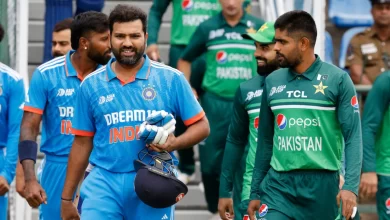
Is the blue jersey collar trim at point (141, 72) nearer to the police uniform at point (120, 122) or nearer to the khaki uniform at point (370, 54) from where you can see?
the police uniform at point (120, 122)

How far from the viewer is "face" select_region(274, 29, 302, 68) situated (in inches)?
346

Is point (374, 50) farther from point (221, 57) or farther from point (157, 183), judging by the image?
point (157, 183)

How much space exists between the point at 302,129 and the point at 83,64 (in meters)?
2.20

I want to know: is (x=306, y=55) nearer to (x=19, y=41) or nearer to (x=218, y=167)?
(x=218, y=167)

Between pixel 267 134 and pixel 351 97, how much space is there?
2.29 ft

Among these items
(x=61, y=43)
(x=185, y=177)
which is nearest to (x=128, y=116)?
(x=61, y=43)

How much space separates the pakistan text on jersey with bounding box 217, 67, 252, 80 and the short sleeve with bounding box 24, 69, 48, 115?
2.73 metres

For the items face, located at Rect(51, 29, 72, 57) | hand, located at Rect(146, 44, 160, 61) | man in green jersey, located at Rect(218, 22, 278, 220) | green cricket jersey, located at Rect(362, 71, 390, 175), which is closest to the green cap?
man in green jersey, located at Rect(218, 22, 278, 220)

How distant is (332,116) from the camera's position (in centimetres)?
866

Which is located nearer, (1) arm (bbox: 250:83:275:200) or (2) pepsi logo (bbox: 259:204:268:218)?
(2) pepsi logo (bbox: 259:204:268:218)

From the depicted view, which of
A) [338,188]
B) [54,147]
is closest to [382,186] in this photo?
[338,188]

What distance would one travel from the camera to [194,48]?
1248cm

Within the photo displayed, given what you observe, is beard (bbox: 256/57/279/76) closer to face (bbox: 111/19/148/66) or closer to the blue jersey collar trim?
the blue jersey collar trim

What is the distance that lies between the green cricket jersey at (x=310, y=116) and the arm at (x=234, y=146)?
98 cm
